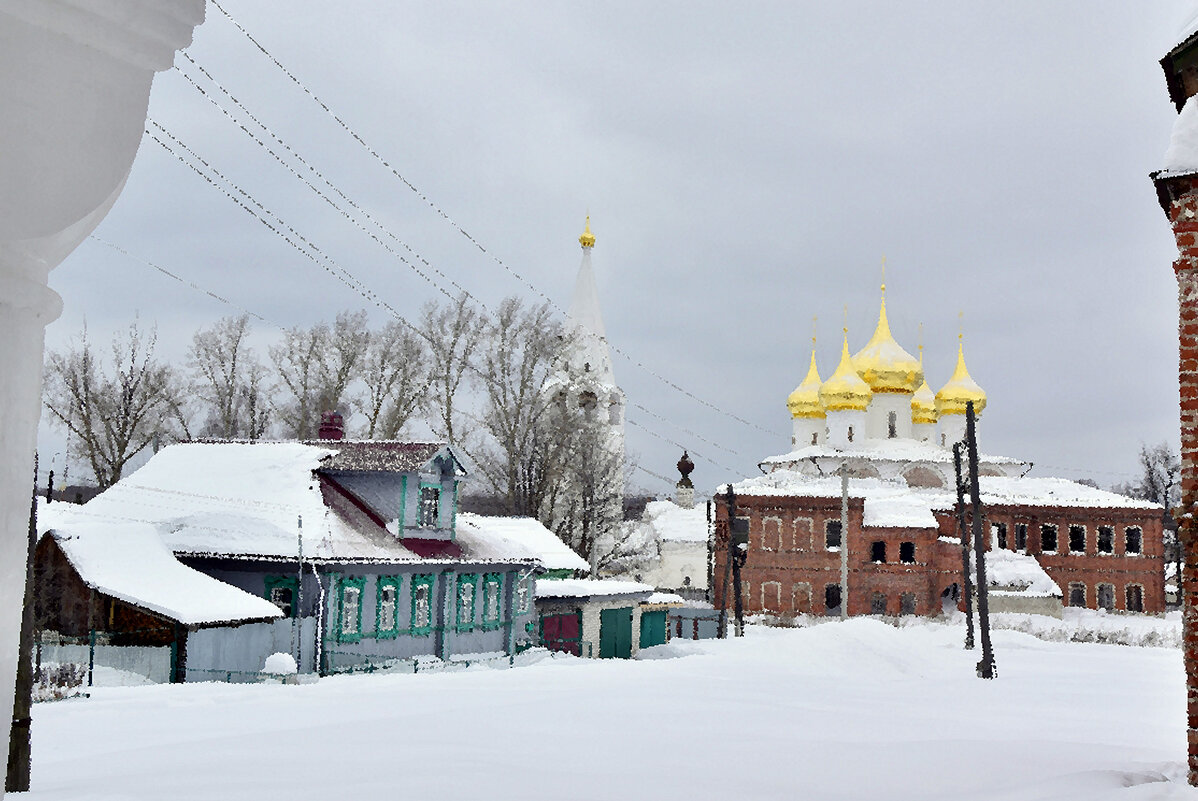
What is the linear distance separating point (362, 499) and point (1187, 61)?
22.0 metres

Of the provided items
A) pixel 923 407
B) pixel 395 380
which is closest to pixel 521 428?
pixel 395 380

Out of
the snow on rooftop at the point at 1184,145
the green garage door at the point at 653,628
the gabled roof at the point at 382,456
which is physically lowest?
the green garage door at the point at 653,628

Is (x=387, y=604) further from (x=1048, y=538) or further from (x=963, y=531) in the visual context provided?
(x=1048, y=538)

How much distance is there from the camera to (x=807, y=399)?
72500 mm

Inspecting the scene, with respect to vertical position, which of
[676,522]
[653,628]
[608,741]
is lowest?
[653,628]

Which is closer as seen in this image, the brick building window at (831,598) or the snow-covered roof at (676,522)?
the brick building window at (831,598)

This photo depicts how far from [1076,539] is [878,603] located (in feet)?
39.7

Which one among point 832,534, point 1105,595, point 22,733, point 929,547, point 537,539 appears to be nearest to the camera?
point 22,733

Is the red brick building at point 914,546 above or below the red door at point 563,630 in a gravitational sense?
above

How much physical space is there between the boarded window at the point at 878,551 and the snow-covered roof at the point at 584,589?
19.0 meters

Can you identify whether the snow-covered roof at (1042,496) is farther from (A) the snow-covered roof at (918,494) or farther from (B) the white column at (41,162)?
(B) the white column at (41,162)

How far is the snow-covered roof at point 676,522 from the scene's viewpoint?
65.8 metres

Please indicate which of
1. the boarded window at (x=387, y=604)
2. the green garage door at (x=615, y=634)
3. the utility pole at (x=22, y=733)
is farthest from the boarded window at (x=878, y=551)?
the utility pole at (x=22, y=733)

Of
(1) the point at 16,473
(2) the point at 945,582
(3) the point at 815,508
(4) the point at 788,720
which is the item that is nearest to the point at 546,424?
(3) the point at 815,508
